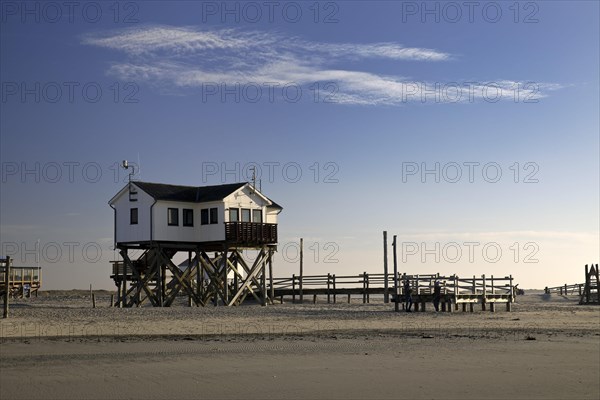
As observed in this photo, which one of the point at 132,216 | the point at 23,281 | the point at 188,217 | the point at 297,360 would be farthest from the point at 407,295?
the point at 23,281

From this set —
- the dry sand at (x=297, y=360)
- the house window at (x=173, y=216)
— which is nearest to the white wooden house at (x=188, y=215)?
the house window at (x=173, y=216)

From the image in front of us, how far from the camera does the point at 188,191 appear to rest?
161ft

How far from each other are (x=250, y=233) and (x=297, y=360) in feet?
99.7

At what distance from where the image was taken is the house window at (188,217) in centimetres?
4769

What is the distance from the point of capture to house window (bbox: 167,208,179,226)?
46.8 m

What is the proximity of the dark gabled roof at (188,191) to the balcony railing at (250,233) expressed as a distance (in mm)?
1882

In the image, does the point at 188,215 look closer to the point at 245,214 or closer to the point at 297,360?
the point at 245,214

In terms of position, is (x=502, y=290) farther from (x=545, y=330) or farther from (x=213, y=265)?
(x=213, y=265)

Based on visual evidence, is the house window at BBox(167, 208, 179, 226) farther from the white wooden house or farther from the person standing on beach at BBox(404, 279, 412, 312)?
the person standing on beach at BBox(404, 279, 412, 312)

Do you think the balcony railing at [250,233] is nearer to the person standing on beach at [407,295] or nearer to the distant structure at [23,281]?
the person standing on beach at [407,295]

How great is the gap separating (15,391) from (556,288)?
7225cm

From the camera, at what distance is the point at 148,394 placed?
13500mm

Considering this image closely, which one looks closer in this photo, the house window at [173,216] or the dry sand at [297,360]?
the dry sand at [297,360]

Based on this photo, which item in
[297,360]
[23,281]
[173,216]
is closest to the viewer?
[297,360]
